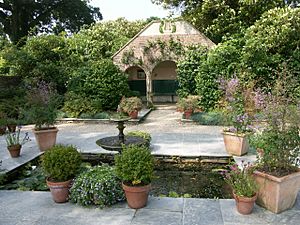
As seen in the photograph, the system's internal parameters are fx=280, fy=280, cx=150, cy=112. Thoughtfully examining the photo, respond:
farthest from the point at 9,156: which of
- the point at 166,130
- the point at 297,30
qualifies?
the point at 297,30

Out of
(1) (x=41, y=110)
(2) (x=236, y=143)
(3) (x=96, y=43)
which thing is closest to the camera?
(2) (x=236, y=143)

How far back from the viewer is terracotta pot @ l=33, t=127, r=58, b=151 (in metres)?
7.25

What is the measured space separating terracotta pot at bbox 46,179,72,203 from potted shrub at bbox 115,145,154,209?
2.86 ft

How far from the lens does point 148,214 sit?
3.88 metres

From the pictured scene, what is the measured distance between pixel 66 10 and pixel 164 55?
611 inches

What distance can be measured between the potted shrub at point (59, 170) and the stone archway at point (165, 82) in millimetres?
14261

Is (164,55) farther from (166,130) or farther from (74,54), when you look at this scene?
(166,130)

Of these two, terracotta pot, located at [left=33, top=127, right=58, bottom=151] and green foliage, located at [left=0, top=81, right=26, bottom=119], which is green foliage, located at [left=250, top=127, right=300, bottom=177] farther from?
green foliage, located at [left=0, top=81, right=26, bottom=119]

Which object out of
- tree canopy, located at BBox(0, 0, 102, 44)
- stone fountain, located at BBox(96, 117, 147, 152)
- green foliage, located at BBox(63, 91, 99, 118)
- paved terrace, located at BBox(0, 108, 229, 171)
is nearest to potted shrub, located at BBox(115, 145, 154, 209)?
stone fountain, located at BBox(96, 117, 147, 152)

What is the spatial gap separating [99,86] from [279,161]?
33.6ft

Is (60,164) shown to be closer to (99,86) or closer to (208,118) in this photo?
(208,118)

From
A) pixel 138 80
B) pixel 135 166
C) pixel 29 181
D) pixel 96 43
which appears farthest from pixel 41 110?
pixel 138 80

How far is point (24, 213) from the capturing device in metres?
3.98

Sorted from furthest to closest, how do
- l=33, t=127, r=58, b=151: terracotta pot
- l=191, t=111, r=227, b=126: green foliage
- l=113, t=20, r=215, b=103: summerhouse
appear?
l=113, t=20, r=215, b=103: summerhouse
l=191, t=111, r=227, b=126: green foliage
l=33, t=127, r=58, b=151: terracotta pot
